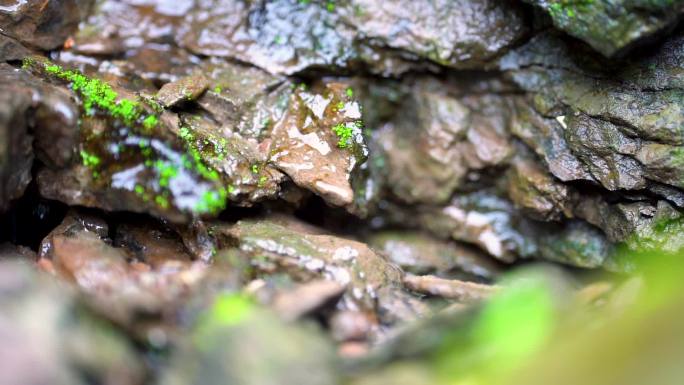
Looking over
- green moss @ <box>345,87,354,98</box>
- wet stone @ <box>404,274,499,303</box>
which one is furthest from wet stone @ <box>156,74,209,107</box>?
wet stone @ <box>404,274,499,303</box>

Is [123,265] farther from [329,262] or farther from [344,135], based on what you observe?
[344,135]

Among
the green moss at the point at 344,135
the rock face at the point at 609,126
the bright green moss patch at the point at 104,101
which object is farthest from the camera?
the green moss at the point at 344,135

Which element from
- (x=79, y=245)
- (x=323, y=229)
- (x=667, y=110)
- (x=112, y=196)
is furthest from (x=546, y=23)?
(x=79, y=245)

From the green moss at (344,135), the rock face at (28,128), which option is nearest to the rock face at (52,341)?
the rock face at (28,128)

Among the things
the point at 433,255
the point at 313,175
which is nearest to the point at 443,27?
the point at 313,175

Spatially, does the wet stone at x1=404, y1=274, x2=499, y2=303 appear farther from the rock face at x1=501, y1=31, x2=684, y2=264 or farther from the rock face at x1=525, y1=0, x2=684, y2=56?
the rock face at x1=525, y1=0, x2=684, y2=56

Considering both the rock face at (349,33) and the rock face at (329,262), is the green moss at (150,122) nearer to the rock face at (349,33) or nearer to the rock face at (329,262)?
the rock face at (329,262)
